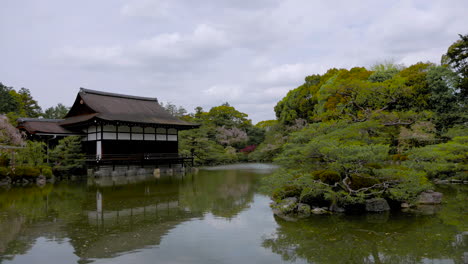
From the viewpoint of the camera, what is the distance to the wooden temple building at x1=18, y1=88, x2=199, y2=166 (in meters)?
20.3

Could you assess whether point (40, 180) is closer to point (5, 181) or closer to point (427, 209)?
point (5, 181)

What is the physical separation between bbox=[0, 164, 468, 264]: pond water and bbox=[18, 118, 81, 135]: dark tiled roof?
10.7 m

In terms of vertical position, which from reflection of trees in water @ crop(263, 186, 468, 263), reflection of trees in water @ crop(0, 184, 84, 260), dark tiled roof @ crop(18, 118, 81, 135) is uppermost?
dark tiled roof @ crop(18, 118, 81, 135)

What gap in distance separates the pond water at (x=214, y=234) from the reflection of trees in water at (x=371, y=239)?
0.7 inches

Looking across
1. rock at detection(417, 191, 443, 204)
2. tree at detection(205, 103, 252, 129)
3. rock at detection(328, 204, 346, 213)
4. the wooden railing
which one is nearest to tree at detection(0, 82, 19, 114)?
the wooden railing

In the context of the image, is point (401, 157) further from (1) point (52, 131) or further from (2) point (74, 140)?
(1) point (52, 131)

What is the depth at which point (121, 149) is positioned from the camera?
21359 millimetres

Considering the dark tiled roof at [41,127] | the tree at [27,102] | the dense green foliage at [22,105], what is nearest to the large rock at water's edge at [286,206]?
the dark tiled roof at [41,127]

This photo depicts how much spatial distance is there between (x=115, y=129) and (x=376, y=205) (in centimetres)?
1720

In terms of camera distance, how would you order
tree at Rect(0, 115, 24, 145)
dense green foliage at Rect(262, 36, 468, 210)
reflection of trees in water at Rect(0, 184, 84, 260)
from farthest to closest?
1. tree at Rect(0, 115, 24, 145)
2. dense green foliage at Rect(262, 36, 468, 210)
3. reflection of trees in water at Rect(0, 184, 84, 260)

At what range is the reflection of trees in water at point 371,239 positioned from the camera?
17.9ft

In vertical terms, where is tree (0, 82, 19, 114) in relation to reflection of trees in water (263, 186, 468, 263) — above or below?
above

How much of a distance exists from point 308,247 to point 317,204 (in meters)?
3.33

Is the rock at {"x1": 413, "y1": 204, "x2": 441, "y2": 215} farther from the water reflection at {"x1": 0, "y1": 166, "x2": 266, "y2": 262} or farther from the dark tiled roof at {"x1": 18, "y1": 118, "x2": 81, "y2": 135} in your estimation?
the dark tiled roof at {"x1": 18, "y1": 118, "x2": 81, "y2": 135}
